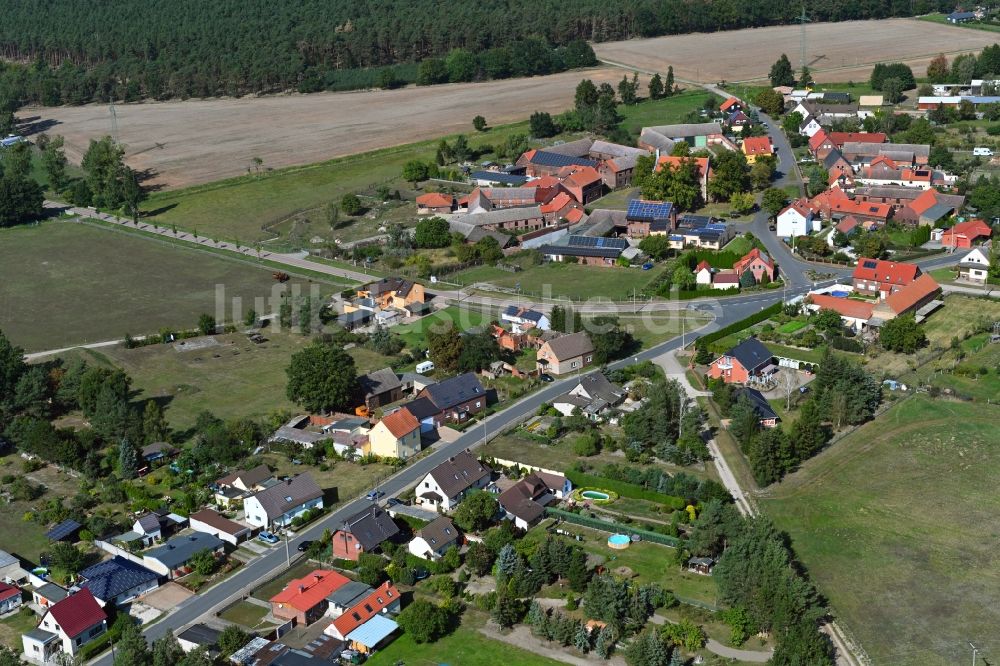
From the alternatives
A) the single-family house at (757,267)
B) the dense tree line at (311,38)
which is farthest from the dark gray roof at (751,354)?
the dense tree line at (311,38)

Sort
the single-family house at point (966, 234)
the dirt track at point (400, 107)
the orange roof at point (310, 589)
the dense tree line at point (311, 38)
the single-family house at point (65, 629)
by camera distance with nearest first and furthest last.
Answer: the single-family house at point (65, 629)
the orange roof at point (310, 589)
the single-family house at point (966, 234)
the dirt track at point (400, 107)
the dense tree line at point (311, 38)

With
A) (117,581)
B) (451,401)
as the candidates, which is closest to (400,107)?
(451,401)

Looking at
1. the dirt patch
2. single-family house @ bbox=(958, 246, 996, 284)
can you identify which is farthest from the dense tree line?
the dirt patch

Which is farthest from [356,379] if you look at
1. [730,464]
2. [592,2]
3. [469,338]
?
[592,2]

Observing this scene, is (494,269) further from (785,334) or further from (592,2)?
(592,2)

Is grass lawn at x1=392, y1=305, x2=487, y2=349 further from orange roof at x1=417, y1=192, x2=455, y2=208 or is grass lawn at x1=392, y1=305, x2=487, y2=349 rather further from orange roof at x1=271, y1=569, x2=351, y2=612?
orange roof at x1=271, y1=569, x2=351, y2=612

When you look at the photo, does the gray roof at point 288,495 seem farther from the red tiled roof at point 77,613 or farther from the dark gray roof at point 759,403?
the dark gray roof at point 759,403
